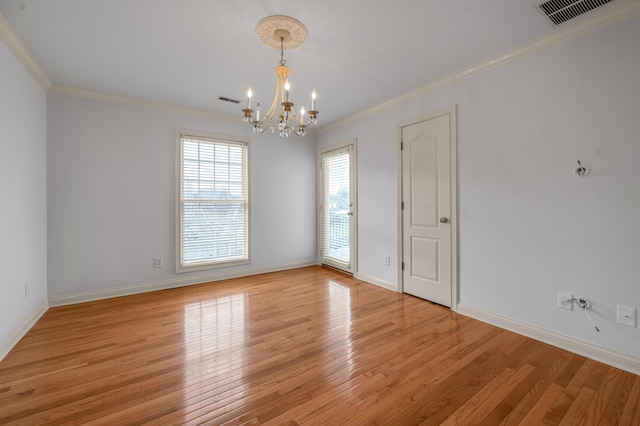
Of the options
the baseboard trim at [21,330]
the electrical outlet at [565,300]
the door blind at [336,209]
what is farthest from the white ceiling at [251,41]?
the baseboard trim at [21,330]

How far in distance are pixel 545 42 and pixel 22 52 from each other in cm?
461

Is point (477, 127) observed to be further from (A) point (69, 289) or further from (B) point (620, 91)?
(A) point (69, 289)

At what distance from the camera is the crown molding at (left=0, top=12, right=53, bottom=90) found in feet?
7.54

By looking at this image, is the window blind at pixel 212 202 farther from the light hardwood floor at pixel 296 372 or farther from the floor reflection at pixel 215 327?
the light hardwood floor at pixel 296 372

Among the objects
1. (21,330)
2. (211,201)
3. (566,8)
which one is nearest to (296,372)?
(21,330)

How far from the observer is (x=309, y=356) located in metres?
2.31

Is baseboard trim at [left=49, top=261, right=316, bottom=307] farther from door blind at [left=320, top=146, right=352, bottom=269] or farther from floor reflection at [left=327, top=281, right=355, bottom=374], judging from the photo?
floor reflection at [left=327, top=281, right=355, bottom=374]

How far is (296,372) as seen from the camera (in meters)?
2.09

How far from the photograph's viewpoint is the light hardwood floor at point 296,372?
168 centimetres

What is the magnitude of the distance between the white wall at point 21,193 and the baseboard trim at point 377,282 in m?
3.87

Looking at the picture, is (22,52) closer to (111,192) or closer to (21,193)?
(21,193)

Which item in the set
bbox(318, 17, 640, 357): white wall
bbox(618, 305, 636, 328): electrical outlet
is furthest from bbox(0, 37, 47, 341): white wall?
bbox(618, 305, 636, 328): electrical outlet

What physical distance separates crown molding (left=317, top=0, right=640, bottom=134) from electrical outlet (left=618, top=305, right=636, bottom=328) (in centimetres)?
212

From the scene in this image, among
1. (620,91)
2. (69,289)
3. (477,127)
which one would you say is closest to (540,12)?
(620,91)
